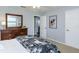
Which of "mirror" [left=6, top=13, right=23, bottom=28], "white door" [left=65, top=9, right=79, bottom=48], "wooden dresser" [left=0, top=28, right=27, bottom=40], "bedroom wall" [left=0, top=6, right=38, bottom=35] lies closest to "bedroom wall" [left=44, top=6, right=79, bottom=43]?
"white door" [left=65, top=9, right=79, bottom=48]

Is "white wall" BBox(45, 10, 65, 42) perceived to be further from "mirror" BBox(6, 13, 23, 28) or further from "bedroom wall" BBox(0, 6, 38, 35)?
"mirror" BBox(6, 13, 23, 28)

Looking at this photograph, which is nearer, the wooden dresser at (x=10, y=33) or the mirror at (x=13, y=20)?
the wooden dresser at (x=10, y=33)

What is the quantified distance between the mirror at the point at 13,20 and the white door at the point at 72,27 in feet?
8.06

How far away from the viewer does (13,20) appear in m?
5.43

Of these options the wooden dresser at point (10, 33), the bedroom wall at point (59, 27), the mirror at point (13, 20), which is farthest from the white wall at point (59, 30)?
the mirror at point (13, 20)

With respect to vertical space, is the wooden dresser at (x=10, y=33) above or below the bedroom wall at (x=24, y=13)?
below

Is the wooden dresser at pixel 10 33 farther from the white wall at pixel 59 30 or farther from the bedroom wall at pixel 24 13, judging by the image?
the white wall at pixel 59 30

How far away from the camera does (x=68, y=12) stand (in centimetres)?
475

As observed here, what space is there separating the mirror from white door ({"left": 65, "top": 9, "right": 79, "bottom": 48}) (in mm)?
2457

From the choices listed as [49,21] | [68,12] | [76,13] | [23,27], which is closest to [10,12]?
[23,27]

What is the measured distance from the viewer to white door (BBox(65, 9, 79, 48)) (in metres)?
4.28

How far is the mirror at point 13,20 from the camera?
526 centimetres
